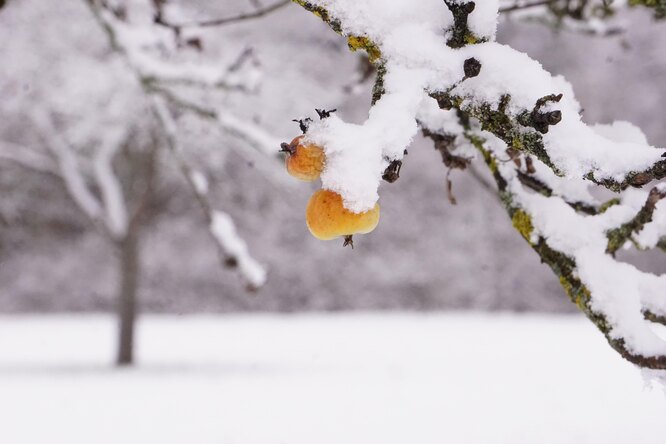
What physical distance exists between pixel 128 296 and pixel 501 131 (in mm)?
7795

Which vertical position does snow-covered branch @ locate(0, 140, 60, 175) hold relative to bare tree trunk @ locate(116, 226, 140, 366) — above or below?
above

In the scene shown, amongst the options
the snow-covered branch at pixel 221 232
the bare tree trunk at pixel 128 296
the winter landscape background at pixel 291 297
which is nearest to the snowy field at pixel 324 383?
the winter landscape background at pixel 291 297

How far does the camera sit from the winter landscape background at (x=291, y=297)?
15.5 ft

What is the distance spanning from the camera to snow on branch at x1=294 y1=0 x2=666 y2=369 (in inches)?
35.0

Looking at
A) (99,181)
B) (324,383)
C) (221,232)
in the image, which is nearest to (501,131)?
(221,232)

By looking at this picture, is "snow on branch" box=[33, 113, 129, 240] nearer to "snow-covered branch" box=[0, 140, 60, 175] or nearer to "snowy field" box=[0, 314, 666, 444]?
"snow-covered branch" box=[0, 140, 60, 175]

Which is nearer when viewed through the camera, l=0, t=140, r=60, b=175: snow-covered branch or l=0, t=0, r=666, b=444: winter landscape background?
l=0, t=0, r=666, b=444: winter landscape background

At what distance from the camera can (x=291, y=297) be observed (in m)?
12.1

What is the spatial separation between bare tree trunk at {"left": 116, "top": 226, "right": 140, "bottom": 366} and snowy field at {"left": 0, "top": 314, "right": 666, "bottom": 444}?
0.96 ft

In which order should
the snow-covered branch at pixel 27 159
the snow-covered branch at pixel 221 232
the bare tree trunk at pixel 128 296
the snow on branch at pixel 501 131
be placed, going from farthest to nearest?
1. the snow-covered branch at pixel 27 159
2. the bare tree trunk at pixel 128 296
3. the snow-covered branch at pixel 221 232
4. the snow on branch at pixel 501 131

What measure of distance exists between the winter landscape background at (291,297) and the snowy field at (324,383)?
36 mm

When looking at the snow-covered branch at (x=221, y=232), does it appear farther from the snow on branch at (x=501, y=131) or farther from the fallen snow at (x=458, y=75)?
the fallen snow at (x=458, y=75)

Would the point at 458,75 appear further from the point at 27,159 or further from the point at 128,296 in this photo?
the point at 27,159

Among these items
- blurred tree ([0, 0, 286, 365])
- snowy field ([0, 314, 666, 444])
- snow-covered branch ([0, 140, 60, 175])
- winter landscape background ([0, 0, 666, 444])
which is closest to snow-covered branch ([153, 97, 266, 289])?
winter landscape background ([0, 0, 666, 444])
